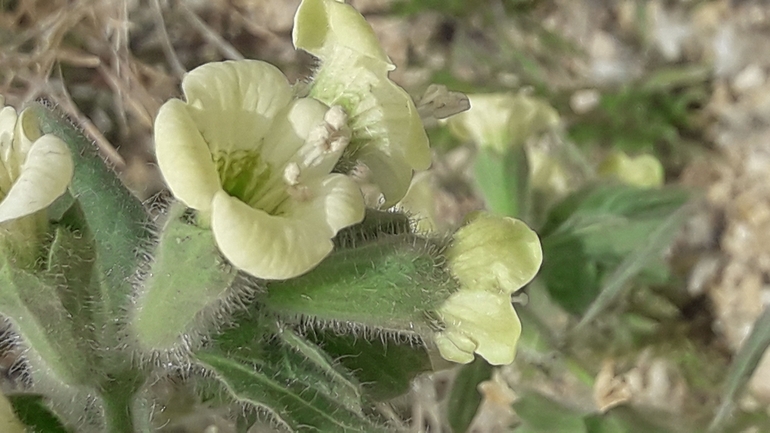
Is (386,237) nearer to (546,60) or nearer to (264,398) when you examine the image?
(264,398)

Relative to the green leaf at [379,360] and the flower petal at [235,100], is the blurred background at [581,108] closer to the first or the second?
the green leaf at [379,360]

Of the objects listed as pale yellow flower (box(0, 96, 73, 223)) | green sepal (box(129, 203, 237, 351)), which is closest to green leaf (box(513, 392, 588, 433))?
green sepal (box(129, 203, 237, 351))

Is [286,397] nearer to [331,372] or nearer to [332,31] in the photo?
[331,372]

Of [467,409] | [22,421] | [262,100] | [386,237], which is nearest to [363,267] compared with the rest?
[386,237]

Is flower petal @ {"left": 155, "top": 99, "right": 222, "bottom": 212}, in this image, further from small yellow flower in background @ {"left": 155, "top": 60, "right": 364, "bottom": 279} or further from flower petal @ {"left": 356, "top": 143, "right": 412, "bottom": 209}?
flower petal @ {"left": 356, "top": 143, "right": 412, "bottom": 209}

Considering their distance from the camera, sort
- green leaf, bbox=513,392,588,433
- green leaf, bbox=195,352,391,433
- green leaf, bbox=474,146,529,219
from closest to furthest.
→ 1. green leaf, bbox=195,352,391,433
2. green leaf, bbox=513,392,588,433
3. green leaf, bbox=474,146,529,219

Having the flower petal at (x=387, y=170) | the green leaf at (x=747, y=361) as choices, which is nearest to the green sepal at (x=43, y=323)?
the flower petal at (x=387, y=170)

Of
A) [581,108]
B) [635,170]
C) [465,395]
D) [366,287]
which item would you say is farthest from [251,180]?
[581,108]
